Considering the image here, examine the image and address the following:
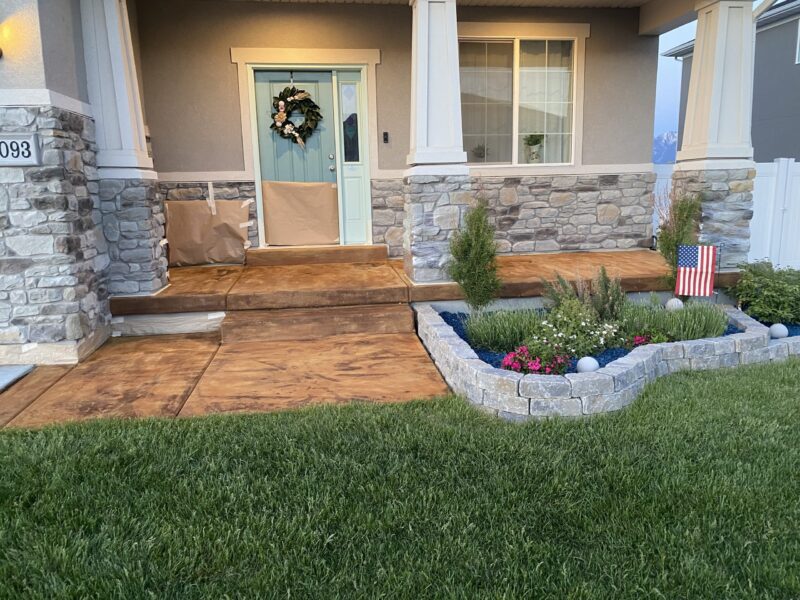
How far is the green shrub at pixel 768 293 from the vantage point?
5043 millimetres

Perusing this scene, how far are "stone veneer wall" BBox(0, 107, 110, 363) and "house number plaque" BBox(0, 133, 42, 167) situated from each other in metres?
0.04

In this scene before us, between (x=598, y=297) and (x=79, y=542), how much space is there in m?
3.89

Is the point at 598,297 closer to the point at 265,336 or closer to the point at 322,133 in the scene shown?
the point at 265,336

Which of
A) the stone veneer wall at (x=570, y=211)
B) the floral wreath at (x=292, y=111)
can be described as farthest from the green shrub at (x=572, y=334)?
the floral wreath at (x=292, y=111)

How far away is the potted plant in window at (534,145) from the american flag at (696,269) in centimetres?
281

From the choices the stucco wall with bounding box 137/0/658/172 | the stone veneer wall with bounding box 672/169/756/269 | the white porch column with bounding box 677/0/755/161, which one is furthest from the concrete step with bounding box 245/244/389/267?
the white porch column with bounding box 677/0/755/161

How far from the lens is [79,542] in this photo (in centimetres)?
222


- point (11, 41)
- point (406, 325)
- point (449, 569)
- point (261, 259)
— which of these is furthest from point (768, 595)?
point (261, 259)

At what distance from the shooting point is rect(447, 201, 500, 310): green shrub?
15.2 feet

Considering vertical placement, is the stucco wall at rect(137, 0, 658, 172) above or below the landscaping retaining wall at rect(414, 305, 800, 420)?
above

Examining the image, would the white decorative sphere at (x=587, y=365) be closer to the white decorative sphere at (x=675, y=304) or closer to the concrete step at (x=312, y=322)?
the white decorative sphere at (x=675, y=304)

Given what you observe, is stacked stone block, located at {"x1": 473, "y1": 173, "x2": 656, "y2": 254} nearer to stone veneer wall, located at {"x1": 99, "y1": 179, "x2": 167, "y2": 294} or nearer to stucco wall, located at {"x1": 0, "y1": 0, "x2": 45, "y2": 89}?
stone veneer wall, located at {"x1": 99, "y1": 179, "x2": 167, "y2": 294}

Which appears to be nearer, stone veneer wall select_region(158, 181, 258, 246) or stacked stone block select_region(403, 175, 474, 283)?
stacked stone block select_region(403, 175, 474, 283)

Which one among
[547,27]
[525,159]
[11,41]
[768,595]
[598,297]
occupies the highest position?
[547,27]
